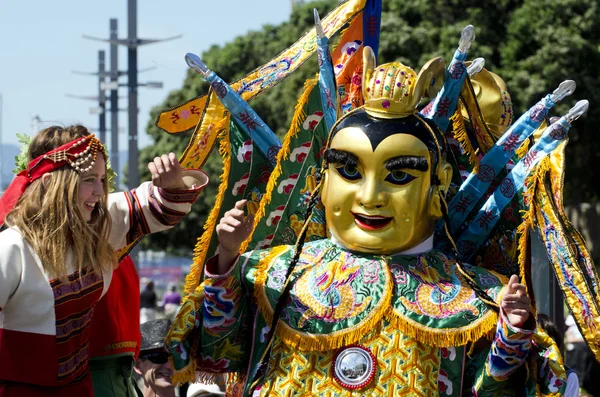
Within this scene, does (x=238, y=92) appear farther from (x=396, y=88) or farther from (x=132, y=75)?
(x=132, y=75)

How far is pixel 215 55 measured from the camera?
91.1 feet

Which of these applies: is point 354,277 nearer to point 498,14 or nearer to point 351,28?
point 351,28

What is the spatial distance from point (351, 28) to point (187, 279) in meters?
1.45

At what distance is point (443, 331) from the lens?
486cm

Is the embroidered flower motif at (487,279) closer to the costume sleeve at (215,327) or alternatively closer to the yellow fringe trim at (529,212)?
the yellow fringe trim at (529,212)

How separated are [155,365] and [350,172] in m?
1.64

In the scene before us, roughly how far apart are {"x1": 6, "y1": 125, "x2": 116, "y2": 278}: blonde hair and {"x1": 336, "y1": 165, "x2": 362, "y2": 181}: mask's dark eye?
118 cm

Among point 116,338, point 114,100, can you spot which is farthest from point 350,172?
point 114,100

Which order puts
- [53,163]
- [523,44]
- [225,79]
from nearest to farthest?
[53,163]
[523,44]
[225,79]

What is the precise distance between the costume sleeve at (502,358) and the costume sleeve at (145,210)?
1.28 meters

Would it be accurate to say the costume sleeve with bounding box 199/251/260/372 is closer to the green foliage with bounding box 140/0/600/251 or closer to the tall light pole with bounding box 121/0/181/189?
the tall light pole with bounding box 121/0/181/189

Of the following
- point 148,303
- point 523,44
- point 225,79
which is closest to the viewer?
point 148,303

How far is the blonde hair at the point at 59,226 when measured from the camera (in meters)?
4.06

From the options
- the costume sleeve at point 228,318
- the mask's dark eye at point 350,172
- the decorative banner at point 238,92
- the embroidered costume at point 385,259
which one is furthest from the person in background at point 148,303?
the mask's dark eye at point 350,172
